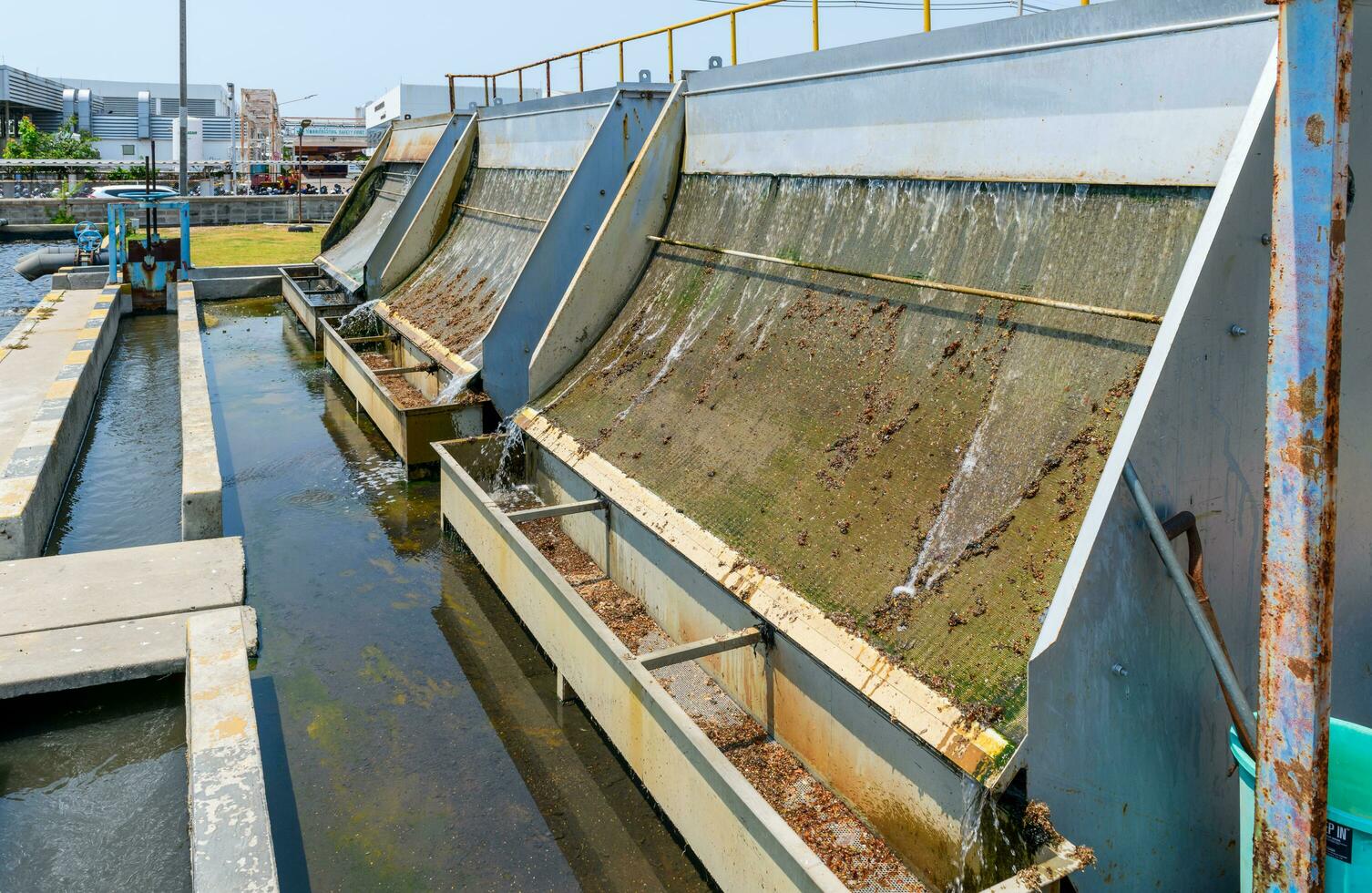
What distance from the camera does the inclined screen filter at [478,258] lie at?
10.6 m

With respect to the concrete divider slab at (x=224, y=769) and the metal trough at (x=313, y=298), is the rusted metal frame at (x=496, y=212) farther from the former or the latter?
the concrete divider slab at (x=224, y=769)

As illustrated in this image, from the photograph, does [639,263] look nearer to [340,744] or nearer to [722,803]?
[340,744]

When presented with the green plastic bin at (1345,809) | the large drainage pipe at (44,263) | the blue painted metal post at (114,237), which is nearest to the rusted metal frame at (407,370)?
the blue painted metal post at (114,237)

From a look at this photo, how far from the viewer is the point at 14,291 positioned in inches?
828

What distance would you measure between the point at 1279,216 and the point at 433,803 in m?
3.95

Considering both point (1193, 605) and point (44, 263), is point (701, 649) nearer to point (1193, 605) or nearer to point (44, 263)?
point (1193, 605)

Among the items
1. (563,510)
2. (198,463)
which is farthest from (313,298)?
(563,510)

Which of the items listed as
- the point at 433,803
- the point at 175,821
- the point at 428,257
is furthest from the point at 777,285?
the point at 428,257

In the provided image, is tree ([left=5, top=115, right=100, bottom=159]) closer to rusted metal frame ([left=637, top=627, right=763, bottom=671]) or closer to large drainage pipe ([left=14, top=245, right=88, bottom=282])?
large drainage pipe ([left=14, top=245, right=88, bottom=282])

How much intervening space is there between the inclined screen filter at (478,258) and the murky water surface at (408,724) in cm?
225

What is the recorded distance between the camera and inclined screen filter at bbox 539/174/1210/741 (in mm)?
4020

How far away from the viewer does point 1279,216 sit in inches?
91.0

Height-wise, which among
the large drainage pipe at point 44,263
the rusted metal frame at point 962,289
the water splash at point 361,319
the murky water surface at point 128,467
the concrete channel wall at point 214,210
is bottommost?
the murky water surface at point 128,467

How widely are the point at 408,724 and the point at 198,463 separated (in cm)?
344
